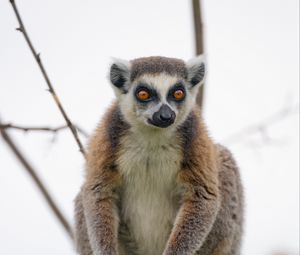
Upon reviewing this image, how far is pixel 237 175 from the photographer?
789 cm

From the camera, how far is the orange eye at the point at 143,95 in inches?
266

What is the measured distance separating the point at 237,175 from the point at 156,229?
1.53 meters

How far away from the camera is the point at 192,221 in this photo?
6.68 metres

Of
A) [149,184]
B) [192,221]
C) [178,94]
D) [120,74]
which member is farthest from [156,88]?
[192,221]

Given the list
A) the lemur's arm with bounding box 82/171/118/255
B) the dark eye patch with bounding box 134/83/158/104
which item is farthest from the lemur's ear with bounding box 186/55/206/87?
the lemur's arm with bounding box 82/171/118/255

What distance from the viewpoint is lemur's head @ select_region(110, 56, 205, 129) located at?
6582mm

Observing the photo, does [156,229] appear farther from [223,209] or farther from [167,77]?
[167,77]

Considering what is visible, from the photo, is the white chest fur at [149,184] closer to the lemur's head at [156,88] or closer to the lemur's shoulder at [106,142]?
the lemur's shoulder at [106,142]

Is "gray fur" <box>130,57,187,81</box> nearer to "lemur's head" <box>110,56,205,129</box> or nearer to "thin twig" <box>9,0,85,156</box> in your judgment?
"lemur's head" <box>110,56,205,129</box>

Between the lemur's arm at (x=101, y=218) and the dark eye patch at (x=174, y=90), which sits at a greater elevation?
the dark eye patch at (x=174, y=90)

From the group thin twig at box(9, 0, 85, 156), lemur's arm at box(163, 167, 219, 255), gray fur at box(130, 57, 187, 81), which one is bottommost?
lemur's arm at box(163, 167, 219, 255)

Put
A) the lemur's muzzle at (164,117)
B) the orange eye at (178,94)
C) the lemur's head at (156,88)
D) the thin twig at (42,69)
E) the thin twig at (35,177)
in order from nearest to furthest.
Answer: the thin twig at (42,69) < the lemur's muzzle at (164,117) < the thin twig at (35,177) < the lemur's head at (156,88) < the orange eye at (178,94)

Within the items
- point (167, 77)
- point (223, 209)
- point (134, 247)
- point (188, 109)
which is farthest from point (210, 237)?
point (167, 77)

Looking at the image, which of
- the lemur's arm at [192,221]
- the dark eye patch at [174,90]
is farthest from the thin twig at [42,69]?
the lemur's arm at [192,221]
